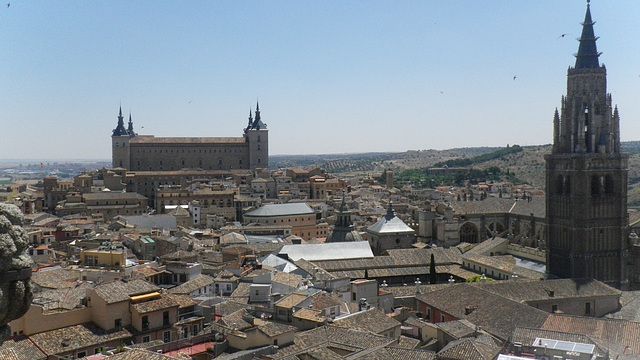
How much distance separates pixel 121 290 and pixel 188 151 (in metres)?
73.7

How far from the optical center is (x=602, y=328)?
60.8 ft

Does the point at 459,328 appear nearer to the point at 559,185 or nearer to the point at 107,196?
the point at 559,185

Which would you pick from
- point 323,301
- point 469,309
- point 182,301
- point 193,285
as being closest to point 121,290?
point 182,301

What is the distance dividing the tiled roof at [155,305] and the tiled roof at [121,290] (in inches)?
17.3

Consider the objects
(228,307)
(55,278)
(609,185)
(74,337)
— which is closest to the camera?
(74,337)

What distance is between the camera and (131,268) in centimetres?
2592

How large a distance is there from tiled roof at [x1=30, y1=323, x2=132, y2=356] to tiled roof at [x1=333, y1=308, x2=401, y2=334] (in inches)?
256

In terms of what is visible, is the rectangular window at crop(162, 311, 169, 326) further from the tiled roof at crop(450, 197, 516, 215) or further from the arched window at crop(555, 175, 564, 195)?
the tiled roof at crop(450, 197, 516, 215)

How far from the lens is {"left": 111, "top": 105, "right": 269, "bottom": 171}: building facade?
89.6m

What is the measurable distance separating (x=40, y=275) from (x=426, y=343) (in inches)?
570

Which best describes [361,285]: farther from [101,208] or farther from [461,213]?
[101,208]

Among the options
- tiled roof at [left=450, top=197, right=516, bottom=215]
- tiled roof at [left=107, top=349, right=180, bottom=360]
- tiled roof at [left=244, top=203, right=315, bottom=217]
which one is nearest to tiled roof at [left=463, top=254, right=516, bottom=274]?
tiled roof at [left=450, top=197, right=516, bottom=215]

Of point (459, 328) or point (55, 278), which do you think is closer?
point (459, 328)

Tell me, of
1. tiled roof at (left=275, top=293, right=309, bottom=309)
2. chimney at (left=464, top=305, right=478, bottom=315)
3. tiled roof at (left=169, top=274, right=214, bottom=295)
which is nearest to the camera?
tiled roof at (left=275, top=293, right=309, bottom=309)
